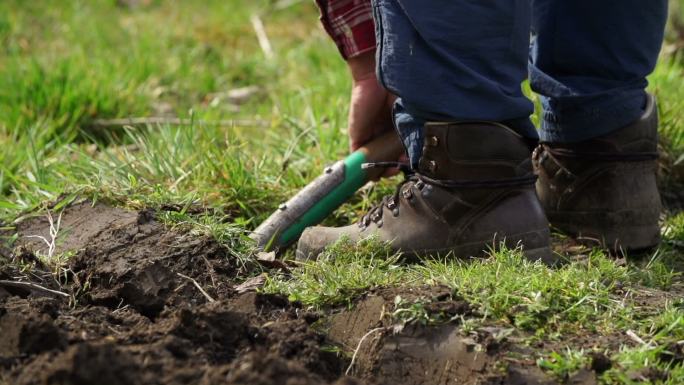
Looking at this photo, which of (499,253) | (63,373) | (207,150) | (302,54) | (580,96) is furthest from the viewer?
(302,54)

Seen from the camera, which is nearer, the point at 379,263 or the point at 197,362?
the point at 197,362

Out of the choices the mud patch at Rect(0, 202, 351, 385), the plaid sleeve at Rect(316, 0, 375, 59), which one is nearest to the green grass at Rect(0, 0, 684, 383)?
the mud patch at Rect(0, 202, 351, 385)

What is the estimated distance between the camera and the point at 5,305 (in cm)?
216

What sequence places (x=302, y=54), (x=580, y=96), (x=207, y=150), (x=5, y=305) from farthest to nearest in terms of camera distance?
(x=302, y=54)
(x=207, y=150)
(x=580, y=96)
(x=5, y=305)

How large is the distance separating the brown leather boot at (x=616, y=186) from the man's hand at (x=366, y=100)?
55 centimetres

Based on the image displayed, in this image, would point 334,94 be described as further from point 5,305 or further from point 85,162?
point 5,305

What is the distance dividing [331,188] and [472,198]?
523 millimetres

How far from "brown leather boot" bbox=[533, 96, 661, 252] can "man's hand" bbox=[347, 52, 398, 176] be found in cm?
55

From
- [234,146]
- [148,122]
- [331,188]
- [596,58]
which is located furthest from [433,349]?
[148,122]

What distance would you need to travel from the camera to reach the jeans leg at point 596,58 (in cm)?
271

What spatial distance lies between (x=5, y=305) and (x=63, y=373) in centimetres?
63

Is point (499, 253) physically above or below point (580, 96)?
below

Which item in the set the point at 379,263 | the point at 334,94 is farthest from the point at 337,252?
the point at 334,94

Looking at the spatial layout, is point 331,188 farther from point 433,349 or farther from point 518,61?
point 433,349
